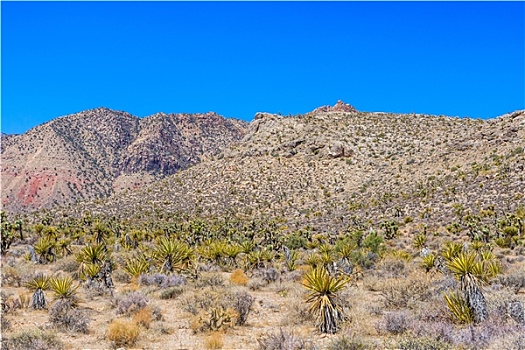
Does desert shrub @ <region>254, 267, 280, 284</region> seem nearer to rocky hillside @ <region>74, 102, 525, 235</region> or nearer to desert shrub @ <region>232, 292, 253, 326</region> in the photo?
desert shrub @ <region>232, 292, 253, 326</region>

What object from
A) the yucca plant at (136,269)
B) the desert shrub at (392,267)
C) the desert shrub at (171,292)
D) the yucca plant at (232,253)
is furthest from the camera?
the yucca plant at (232,253)

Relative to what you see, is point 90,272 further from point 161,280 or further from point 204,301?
point 204,301

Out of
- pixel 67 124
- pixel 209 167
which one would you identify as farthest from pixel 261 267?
pixel 67 124

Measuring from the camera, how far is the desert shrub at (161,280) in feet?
57.0

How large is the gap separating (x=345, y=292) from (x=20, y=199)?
12148 cm

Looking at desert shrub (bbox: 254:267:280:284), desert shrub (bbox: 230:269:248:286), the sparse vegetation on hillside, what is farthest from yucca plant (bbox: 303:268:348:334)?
desert shrub (bbox: 254:267:280:284)

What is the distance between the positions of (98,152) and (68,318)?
135925 mm

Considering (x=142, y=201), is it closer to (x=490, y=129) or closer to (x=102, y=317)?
(x=102, y=317)

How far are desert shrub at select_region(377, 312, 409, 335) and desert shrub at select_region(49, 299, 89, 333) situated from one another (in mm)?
8221

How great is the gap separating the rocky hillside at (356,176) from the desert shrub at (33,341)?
111 feet

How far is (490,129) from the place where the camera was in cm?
5850

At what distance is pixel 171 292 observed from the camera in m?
16.2

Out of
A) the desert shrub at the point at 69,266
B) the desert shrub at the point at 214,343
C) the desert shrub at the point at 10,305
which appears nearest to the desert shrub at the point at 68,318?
the desert shrub at the point at 10,305

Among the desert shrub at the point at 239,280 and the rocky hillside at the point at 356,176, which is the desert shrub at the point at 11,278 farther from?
the rocky hillside at the point at 356,176
